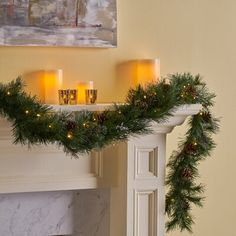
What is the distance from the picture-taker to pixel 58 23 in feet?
8.14

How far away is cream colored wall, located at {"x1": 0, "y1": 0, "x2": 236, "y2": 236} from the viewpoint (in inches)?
101

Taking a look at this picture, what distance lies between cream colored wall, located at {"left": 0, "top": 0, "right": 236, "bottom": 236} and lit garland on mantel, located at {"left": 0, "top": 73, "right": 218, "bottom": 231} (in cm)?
22

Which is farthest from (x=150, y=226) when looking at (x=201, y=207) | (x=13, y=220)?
(x=13, y=220)

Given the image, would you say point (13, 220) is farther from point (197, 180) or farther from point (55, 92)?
point (197, 180)

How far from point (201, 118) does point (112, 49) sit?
1.53ft

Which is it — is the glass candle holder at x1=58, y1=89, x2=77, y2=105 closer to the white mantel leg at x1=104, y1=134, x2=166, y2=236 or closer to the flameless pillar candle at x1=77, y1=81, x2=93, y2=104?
the flameless pillar candle at x1=77, y1=81, x2=93, y2=104

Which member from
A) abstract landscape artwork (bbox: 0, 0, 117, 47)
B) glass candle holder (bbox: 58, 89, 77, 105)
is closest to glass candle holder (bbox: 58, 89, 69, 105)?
glass candle holder (bbox: 58, 89, 77, 105)

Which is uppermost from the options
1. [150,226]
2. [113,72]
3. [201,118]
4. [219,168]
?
[113,72]

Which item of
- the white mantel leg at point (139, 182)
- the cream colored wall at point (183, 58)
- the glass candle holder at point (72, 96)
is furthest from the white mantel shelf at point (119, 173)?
the cream colored wall at point (183, 58)

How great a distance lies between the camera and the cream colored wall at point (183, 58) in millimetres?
2559

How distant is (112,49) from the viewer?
2623mm

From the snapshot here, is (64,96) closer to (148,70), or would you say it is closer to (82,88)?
(82,88)

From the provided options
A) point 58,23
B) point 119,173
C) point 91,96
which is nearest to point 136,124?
point 91,96

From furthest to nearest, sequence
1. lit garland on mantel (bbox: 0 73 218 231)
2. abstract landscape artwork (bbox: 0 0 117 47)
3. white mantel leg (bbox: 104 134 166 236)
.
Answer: white mantel leg (bbox: 104 134 166 236) → abstract landscape artwork (bbox: 0 0 117 47) → lit garland on mantel (bbox: 0 73 218 231)
